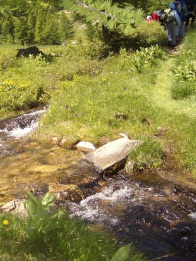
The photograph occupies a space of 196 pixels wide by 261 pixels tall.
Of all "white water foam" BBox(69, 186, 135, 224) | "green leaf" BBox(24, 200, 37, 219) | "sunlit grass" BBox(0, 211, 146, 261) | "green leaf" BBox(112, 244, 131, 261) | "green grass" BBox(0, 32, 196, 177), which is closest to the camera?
"green leaf" BBox(112, 244, 131, 261)

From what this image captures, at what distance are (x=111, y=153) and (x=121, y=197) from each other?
4.52ft

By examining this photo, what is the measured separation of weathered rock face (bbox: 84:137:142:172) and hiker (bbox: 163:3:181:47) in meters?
9.56

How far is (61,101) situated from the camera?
34.4 ft

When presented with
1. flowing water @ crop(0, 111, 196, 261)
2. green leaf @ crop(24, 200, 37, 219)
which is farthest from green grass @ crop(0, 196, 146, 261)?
flowing water @ crop(0, 111, 196, 261)

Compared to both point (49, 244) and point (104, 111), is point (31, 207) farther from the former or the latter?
point (104, 111)

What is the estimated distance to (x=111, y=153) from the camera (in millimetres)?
7395

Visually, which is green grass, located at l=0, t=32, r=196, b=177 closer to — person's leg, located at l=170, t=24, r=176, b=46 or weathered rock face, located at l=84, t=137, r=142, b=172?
weathered rock face, located at l=84, t=137, r=142, b=172

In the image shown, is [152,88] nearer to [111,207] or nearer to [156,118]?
[156,118]

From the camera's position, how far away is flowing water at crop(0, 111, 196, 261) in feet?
16.4

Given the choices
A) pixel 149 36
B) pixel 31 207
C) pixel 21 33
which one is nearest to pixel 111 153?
pixel 31 207

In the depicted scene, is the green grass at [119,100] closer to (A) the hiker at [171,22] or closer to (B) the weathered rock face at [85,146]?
(B) the weathered rock face at [85,146]

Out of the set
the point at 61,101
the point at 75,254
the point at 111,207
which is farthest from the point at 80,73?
the point at 75,254

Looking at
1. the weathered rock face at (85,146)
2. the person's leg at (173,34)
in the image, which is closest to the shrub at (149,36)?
the person's leg at (173,34)

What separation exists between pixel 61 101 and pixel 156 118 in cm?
304
